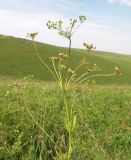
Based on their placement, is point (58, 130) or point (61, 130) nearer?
point (61, 130)

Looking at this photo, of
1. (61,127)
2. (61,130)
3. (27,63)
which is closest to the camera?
(61,130)

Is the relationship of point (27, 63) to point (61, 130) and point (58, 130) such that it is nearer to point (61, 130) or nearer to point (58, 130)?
point (58, 130)

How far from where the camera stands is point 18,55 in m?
48.0

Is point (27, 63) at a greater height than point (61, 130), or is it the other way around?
point (61, 130)

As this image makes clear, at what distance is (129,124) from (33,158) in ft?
13.9

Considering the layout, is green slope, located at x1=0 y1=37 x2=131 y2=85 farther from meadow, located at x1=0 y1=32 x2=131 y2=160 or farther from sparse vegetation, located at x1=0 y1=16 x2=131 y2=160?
sparse vegetation, located at x1=0 y1=16 x2=131 y2=160

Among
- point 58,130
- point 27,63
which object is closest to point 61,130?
point 58,130

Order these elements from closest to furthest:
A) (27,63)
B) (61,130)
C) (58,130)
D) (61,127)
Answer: (61,130) → (58,130) → (61,127) → (27,63)

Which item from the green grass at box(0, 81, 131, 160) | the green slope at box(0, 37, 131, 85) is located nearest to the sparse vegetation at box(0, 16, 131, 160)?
the green grass at box(0, 81, 131, 160)

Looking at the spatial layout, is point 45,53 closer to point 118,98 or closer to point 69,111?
point 118,98

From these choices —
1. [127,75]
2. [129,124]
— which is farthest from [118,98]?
[127,75]

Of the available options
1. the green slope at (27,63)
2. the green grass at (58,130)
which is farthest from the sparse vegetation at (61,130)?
the green slope at (27,63)

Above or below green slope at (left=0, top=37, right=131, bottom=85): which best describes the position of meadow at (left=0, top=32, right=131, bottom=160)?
above


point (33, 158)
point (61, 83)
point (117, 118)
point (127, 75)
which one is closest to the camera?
point (61, 83)
